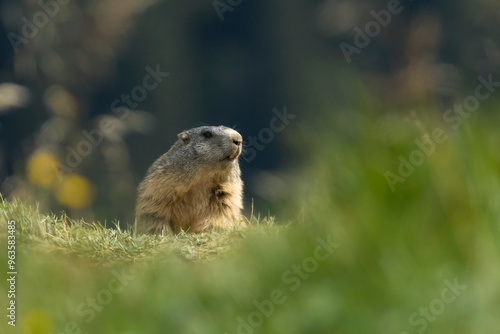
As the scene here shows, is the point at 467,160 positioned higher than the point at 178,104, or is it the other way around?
the point at 467,160

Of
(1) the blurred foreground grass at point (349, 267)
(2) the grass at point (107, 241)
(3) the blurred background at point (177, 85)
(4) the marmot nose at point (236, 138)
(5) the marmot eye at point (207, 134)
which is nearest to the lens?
(1) the blurred foreground grass at point (349, 267)

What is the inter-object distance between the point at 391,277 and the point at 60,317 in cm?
137

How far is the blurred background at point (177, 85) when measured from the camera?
13.0 ft

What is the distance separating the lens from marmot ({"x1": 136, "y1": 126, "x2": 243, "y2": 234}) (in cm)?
652

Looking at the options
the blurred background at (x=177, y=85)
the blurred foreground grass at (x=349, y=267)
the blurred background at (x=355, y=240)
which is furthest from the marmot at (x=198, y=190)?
the blurred foreground grass at (x=349, y=267)

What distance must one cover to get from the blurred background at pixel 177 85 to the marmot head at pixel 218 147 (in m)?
0.37

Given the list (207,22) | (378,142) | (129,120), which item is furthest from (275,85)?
(378,142)

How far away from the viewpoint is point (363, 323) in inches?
124

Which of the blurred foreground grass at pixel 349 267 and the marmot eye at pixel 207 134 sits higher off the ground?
the blurred foreground grass at pixel 349 267

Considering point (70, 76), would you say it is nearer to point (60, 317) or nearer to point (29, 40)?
point (29, 40)

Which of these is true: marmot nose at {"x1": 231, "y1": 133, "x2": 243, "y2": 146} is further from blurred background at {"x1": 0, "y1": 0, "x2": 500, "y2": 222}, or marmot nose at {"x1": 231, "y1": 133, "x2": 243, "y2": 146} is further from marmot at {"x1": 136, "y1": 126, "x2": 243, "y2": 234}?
blurred background at {"x1": 0, "y1": 0, "x2": 500, "y2": 222}

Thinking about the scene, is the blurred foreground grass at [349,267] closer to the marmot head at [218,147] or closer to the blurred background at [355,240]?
the blurred background at [355,240]

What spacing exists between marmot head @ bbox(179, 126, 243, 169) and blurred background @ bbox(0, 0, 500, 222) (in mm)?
370

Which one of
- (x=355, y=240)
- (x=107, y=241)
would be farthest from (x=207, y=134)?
(x=355, y=240)
